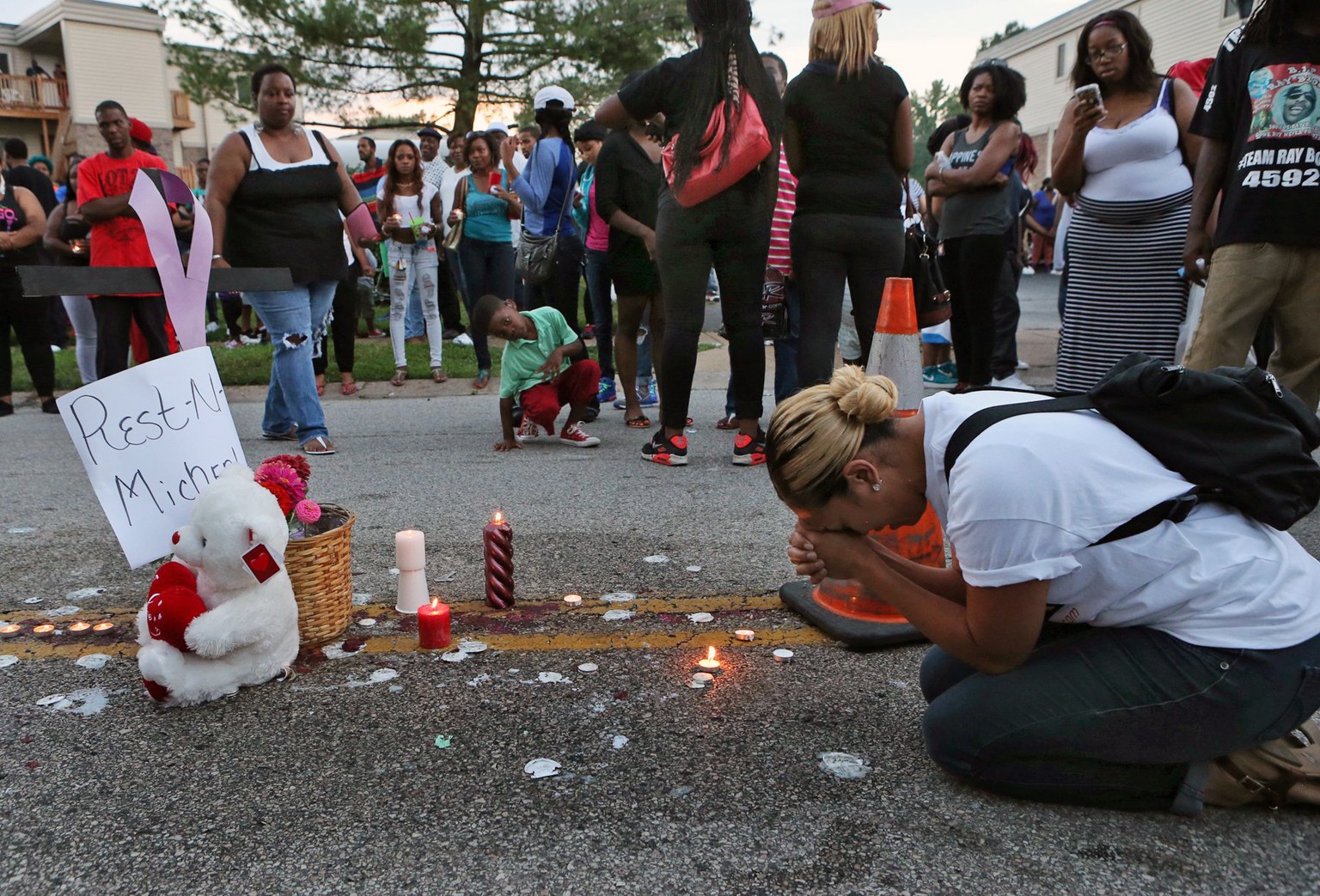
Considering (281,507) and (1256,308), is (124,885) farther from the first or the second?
(1256,308)

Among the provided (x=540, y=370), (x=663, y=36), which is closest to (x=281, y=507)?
(x=540, y=370)

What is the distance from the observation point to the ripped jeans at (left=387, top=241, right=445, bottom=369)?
799 centimetres

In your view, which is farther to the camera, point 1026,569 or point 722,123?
point 722,123

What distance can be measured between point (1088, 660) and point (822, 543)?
59 cm

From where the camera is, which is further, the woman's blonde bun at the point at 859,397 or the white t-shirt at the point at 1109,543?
the woman's blonde bun at the point at 859,397

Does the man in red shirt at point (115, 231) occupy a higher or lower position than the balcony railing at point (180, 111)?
lower

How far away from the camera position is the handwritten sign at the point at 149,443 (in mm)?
2848

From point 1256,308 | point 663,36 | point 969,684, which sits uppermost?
point 663,36

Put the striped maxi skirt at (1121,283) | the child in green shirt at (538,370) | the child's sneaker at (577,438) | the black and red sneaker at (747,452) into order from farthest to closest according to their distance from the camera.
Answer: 1. the child's sneaker at (577,438)
2. the child in green shirt at (538,370)
3. the black and red sneaker at (747,452)
4. the striped maxi skirt at (1121,283)

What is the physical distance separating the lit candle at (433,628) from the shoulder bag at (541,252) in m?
3.97

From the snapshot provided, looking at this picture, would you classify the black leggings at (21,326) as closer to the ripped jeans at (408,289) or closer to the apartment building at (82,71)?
the ripped jeans at (408,289)

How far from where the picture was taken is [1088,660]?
2.06m

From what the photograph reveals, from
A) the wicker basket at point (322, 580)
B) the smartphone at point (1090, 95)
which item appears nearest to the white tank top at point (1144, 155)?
the smartphone at point (1090, 95)

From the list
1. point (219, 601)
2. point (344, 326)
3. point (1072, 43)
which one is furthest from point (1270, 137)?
point (1072, 43)
